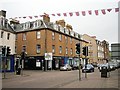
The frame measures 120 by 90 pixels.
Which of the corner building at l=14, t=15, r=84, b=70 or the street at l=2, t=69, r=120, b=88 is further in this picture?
the corner building at l=14, t=15, r=84, b=70

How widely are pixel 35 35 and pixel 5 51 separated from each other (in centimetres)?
2769

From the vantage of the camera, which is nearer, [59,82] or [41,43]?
[59,82]

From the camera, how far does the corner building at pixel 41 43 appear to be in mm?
52356

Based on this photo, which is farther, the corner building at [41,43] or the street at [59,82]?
the corner building at [41,43]

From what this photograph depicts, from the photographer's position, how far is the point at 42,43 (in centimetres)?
5256

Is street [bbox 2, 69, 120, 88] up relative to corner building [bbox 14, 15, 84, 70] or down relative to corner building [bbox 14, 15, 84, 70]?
down

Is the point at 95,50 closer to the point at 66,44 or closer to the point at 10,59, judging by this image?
the point at 66,44

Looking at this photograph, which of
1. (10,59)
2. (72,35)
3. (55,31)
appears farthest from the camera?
(72,35)

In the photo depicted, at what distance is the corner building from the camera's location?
5236 centimetres

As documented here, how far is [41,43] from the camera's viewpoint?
52.8 metres

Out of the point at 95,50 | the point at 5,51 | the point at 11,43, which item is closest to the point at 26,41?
Answer: the point at 11,43

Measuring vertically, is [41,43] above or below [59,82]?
above

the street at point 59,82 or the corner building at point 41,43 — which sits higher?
the corner building at point 41,43

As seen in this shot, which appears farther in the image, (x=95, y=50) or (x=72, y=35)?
(x=95, y=50)
